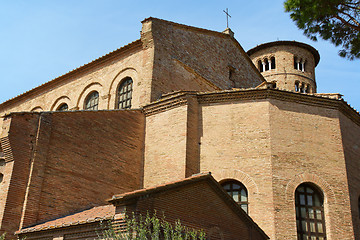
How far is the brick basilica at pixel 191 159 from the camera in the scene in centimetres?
963

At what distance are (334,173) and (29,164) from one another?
8.41 meters

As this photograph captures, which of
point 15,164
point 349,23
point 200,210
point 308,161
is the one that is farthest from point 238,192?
point 15,164

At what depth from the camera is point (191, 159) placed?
1209cm

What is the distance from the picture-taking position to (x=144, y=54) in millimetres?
14938

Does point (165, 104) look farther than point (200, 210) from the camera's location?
Yes

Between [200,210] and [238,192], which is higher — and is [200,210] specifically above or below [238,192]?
below

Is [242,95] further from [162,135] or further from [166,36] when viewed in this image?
[166,36]

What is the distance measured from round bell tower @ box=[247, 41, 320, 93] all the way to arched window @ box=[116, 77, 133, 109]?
16.3m

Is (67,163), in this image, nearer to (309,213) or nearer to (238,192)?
(238,192)

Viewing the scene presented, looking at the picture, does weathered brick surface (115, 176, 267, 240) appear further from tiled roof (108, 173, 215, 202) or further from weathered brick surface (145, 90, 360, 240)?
weathered brick surface (145, 90, 360, 240)

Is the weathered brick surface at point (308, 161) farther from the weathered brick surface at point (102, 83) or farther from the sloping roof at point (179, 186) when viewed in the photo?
the weathered brick surface at point (102, 83)

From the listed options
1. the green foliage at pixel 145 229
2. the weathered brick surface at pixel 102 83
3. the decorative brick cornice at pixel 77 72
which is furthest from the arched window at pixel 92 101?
the green foliage at pixel 145 229

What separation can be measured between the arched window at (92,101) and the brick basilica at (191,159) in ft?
7.17

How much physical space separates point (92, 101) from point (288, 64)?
1711 cm
